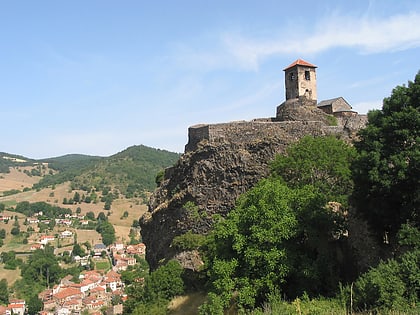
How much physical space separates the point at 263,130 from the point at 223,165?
3.32 meters

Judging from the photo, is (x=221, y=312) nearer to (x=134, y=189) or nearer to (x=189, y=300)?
(x=189, y=300)

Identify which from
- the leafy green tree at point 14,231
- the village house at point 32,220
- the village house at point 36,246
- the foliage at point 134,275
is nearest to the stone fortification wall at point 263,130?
the foliage at point 134,275

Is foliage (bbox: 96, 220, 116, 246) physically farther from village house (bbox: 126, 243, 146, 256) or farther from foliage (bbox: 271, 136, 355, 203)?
foliage (bbox: 271, 136, 355, 203)

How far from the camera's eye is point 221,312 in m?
16.5

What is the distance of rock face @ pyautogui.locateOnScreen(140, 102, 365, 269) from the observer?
26141 mm

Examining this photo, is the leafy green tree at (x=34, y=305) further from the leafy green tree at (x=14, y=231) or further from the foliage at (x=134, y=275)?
the leafy green tree at (x=14, y=231)

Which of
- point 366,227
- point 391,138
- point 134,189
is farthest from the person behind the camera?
point 134,189

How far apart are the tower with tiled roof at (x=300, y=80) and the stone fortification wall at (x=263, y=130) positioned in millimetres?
9515

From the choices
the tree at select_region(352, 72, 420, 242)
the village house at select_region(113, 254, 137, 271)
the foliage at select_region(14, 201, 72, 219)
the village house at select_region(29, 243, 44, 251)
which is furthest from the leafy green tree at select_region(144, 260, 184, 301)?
the foliage at select_region(14, 201, 72, 219)

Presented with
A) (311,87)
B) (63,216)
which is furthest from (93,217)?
(311,87)

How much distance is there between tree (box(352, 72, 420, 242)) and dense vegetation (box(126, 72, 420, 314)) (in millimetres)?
32

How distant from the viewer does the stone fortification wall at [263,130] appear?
2686cm

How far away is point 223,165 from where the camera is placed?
26.6 metres

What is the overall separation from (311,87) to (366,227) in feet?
75.3
